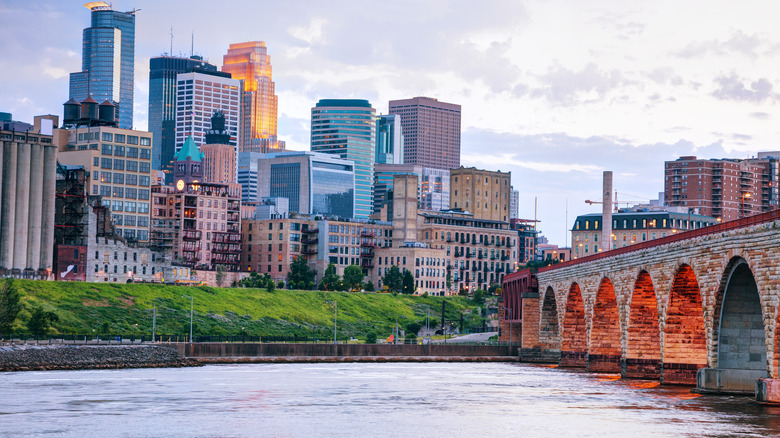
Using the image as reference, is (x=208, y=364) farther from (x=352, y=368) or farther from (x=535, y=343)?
(x=535, y=343)

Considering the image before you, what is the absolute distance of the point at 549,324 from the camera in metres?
147

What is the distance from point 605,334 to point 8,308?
72399 mm

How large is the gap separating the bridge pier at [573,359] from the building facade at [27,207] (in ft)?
295

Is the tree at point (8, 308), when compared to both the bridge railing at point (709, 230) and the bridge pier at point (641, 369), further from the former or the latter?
the bridge pier at point (641, 369)

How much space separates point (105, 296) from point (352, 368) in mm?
59845

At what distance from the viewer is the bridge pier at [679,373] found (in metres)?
91.2

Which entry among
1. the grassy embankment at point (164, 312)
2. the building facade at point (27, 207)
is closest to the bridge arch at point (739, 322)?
the grassy embankment at point (164, 312)

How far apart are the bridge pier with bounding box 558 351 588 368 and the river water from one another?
19.5 m

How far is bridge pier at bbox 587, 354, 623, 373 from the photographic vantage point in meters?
118

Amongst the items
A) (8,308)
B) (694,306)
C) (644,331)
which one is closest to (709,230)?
(694,306)

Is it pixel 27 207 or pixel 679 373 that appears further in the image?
pixel 27 207

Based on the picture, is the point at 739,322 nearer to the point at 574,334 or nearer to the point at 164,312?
the point at 574,334

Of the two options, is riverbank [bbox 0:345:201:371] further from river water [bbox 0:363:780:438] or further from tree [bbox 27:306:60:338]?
tree [bbox 27:306:60:338]

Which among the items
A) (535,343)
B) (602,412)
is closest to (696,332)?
(602,412)
